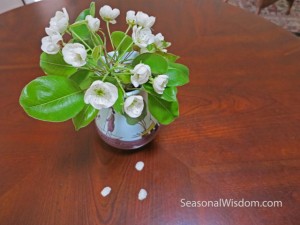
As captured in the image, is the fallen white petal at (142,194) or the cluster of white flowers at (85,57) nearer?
the cluster of white flowers at (85,57)

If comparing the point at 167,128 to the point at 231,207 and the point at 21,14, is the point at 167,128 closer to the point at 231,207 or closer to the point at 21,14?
the point at 231,207

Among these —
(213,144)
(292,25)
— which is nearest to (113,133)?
(213,144)

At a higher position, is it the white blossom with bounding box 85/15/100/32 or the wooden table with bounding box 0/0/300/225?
the white blossom with bounding box 85/15/100/32

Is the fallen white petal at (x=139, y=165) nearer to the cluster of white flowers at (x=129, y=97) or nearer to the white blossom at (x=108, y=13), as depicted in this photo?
the cluster of white flowers at (x=129, y=97)

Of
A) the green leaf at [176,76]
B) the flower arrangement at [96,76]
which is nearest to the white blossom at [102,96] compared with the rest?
the flower arrangement at [96,76]

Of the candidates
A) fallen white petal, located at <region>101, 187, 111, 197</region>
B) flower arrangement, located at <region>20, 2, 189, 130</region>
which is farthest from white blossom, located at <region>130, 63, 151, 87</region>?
fallen white petal, located at <region>101, 187, 111, 197</region>

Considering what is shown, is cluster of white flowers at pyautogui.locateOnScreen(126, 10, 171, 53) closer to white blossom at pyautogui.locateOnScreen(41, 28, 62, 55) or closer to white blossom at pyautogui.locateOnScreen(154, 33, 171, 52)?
white blossom at pyautogui.locateOnScreen(154, 33, 171, 52)

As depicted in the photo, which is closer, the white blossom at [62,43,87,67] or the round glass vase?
the white blossom at [62,43,87,67]
